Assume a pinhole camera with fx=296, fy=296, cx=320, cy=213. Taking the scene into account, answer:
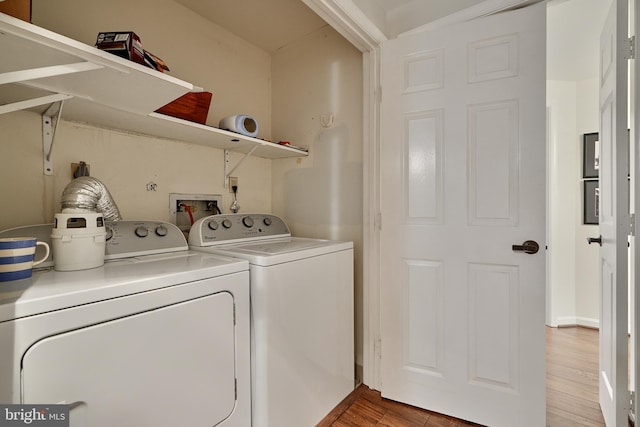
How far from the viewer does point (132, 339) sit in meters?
0.89

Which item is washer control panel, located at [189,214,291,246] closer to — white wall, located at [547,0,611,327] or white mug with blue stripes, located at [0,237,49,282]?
white mug with blue stripes, located at [0,237,49,282]

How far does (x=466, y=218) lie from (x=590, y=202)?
2.14 meters

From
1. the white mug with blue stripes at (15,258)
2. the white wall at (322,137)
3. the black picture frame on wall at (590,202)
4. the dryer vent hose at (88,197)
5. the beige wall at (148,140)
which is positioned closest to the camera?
the white mug with blue stripes at (15,258)

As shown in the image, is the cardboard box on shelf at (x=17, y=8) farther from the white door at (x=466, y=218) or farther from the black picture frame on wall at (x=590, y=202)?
the black picture frame on wall at (x=590, y=202)

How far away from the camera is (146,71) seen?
38.3 inches

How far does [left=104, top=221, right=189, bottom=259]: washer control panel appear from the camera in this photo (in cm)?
127

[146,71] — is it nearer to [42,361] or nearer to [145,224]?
[145,224]

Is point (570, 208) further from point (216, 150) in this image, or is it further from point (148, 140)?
point (148, 140)

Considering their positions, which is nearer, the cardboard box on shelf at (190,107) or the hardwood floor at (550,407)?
the cardboard box on shelf at (190,107)

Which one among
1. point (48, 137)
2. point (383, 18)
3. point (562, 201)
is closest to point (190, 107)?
point (48, 137)

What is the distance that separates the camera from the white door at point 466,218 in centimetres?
143

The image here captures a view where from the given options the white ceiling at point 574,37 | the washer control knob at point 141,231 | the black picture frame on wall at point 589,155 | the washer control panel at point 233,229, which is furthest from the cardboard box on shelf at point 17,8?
the black picture frame on wall at point 589,155

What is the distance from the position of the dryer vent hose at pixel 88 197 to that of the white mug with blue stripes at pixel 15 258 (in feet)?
0.93

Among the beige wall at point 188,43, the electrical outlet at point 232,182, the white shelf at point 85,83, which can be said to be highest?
the beige wall at point 188,43
